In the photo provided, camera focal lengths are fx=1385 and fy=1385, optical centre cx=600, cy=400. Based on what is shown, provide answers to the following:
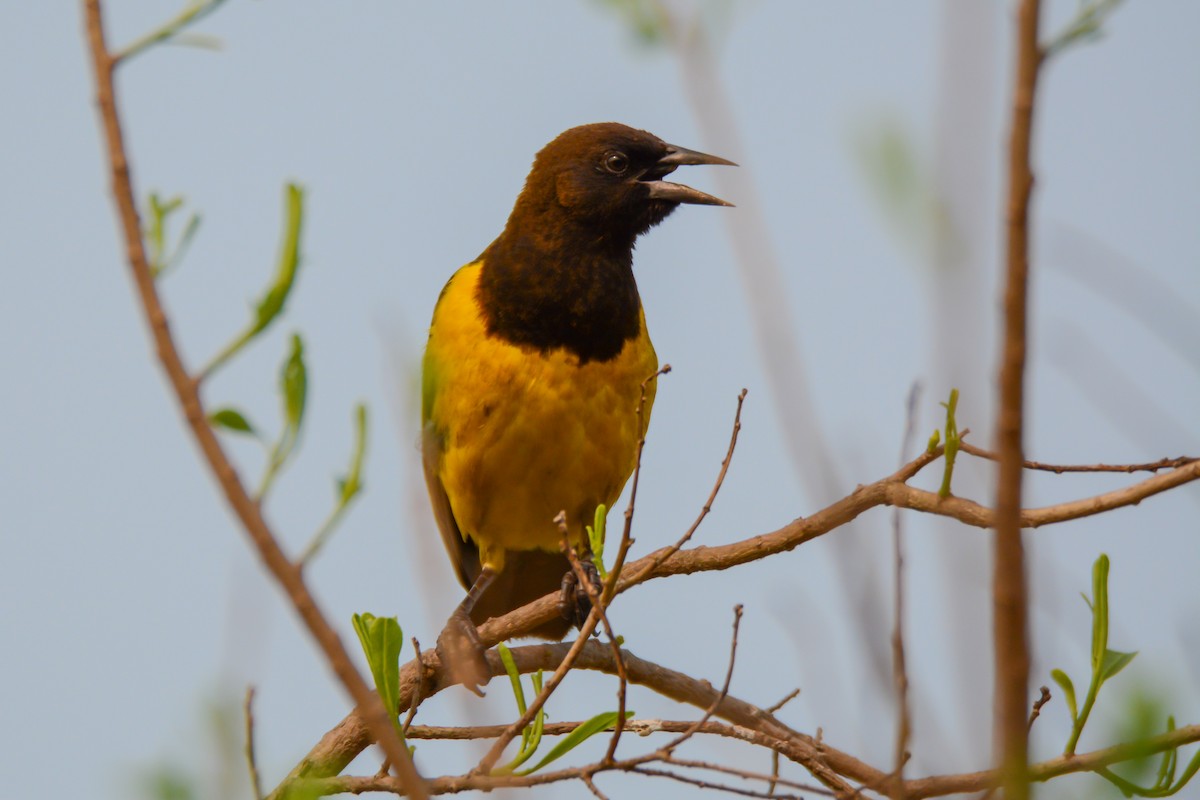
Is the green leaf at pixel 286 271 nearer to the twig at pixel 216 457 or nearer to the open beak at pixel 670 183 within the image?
the twig at pixel 216 457

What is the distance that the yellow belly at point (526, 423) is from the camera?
4.63m

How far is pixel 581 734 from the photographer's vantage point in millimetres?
2381

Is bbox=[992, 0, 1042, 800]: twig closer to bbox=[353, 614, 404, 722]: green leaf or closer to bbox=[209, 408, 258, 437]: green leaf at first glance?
bbox=[209, 408, 258, 437]: green leaf

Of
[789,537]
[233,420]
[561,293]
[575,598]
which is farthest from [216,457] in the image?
[561,293]

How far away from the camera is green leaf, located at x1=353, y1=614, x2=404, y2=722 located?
7.64ft

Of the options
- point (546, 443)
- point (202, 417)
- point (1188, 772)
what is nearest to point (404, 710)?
point (546, 443)

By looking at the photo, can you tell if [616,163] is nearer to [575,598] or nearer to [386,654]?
[575,598]

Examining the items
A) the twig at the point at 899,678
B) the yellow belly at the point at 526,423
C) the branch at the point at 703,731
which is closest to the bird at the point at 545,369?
the yellow belly at the point at 526,423

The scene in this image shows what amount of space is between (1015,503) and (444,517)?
14.0ft

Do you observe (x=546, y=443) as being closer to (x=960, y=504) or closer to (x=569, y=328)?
(x=569, y=328)

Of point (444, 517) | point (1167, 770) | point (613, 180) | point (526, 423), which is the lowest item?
point (1167, 770)

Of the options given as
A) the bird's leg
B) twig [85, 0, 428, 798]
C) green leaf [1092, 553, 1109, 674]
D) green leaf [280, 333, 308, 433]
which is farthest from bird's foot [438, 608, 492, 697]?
twig [85, 0, 428, 798]

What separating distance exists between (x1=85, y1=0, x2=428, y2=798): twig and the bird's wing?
150 inches

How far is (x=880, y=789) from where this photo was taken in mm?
1990
